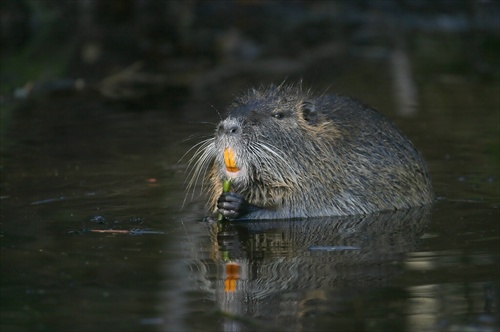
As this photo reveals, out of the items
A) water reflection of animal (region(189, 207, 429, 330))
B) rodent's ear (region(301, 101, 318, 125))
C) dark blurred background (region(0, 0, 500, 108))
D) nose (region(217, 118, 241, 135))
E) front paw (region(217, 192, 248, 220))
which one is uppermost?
dark blurred background (region(0, 0, 500, 108))

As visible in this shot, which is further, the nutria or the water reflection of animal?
the nutria

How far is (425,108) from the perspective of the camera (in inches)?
372

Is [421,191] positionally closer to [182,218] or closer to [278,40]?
[182,218]

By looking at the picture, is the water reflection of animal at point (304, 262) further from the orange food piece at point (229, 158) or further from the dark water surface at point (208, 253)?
the orange food piece at point (229, 158)

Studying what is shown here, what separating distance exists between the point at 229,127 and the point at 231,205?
14.7 inches

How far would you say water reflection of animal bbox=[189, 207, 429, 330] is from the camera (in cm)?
409

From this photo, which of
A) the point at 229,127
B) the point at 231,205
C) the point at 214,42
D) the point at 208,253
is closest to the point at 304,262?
the point at 208,253

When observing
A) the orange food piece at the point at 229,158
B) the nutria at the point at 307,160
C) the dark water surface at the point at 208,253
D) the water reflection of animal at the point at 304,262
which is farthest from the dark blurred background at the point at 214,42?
the water reflection of animal at the point at 304,262

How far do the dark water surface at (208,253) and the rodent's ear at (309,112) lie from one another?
560mm

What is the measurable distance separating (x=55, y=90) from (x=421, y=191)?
5131 millimetres

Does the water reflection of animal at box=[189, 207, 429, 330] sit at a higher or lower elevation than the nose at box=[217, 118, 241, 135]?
lower

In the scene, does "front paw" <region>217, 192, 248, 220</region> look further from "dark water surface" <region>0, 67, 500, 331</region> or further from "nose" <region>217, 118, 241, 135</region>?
"nose" <region>217, 118, 241, 135</region>

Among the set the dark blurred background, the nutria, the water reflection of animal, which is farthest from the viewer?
the dark blurred background

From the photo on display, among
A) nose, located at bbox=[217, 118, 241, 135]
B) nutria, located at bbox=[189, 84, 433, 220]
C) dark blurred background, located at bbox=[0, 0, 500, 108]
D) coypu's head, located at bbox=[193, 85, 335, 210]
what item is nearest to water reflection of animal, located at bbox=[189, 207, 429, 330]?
nutria, located at bbox=[189, 84, 433, 220]
